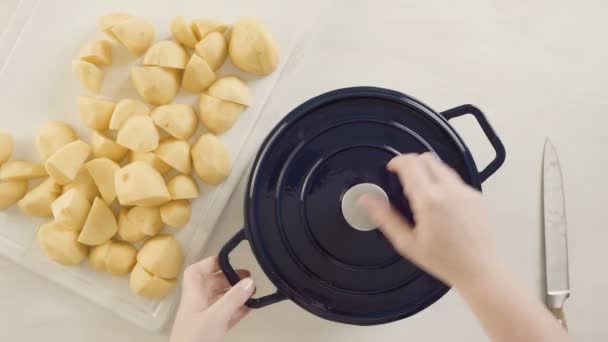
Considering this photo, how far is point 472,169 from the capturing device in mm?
775

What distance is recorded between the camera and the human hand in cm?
76

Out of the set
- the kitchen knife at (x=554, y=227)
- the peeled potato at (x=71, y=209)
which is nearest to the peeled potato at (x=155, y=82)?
the peeled potato at (x=71, y=209)

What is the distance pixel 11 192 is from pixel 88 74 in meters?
0.25

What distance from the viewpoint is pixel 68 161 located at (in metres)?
0.86

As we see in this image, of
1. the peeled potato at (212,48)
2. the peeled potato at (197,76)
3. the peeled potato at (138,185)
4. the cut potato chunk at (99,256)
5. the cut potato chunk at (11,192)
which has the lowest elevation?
the cut potato chunk at (99,256)

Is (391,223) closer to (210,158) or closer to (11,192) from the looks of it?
(210,158)

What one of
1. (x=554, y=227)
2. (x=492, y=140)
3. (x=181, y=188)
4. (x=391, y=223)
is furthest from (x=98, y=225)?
(x=554, y=227)

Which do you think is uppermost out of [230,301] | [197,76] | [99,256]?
[197,76]

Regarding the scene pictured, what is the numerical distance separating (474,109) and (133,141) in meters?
0.56

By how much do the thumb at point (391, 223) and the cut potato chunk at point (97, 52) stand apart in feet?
1.78

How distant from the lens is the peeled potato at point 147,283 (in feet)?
2.84

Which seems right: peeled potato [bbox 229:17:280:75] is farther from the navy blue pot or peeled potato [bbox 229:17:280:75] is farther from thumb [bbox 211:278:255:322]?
thumb [bbox 211:278:255:322]

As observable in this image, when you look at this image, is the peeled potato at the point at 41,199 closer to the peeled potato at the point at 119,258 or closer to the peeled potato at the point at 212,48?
the peeled potato at the point at 119,258

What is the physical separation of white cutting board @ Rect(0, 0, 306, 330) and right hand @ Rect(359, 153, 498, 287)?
0.44 meters
